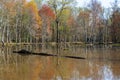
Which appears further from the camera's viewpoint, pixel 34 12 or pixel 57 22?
pixel 57 22

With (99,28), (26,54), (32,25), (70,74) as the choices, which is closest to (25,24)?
(32,25)

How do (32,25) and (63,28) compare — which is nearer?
(32,25)

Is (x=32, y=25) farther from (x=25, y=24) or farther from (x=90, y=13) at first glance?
(x=90, y=13)

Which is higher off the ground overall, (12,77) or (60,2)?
(60,2)

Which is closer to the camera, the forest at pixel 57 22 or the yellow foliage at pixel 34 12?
the forest at pixel 57 22

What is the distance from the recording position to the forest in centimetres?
6850

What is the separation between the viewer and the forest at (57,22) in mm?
68500

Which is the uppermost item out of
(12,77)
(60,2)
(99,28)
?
(60,2)

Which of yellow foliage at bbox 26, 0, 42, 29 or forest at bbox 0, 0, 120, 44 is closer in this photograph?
forest at bbox 0, 0, 120, 44

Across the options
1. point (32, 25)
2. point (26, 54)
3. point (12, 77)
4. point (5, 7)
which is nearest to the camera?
point (12, 77)

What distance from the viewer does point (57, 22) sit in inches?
2926

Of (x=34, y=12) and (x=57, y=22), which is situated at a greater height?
(x=34, y=12)

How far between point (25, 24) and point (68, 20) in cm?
1634

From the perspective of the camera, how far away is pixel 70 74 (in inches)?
717
